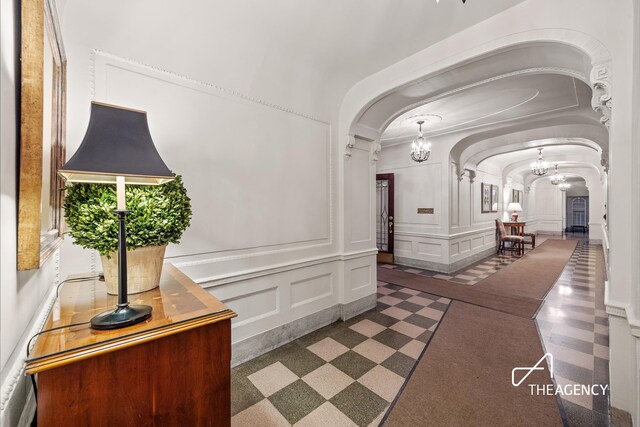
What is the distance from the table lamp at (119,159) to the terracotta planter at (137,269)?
9.6 inches

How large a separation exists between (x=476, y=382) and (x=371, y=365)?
2.86ft

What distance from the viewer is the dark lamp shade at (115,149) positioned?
0.91m

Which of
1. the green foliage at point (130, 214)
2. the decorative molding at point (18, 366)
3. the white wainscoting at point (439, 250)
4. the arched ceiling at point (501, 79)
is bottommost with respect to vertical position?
the white wainscoting at point (439, 250)

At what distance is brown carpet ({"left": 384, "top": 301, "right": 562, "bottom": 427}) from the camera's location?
1.85 metres

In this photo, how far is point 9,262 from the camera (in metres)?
0.76

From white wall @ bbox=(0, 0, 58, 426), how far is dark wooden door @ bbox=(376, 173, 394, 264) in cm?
639

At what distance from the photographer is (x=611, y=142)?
6.00ft

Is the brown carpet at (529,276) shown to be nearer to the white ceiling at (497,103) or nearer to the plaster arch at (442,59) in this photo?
the white ceiling at (497,103)

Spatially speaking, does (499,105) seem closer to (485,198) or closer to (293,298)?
(293,298)

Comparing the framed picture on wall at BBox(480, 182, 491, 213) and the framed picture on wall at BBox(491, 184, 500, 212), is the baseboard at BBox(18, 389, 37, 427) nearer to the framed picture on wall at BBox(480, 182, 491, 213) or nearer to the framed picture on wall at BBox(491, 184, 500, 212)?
the framed picture on wall at BBox(480, 182, 491, 213)

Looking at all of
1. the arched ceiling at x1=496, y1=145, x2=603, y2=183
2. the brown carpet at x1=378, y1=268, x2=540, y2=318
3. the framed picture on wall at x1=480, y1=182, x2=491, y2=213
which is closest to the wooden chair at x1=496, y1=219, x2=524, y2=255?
the framed picture on wall at x1=480, y1=182, x2=491, y2=213

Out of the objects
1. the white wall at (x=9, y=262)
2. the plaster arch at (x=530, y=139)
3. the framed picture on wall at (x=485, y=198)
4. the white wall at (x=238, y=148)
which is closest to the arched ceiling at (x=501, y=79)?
the white wall at (x=238, y=148)

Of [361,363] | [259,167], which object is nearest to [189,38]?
[259,167]

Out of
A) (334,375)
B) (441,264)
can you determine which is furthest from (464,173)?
(334,375)
